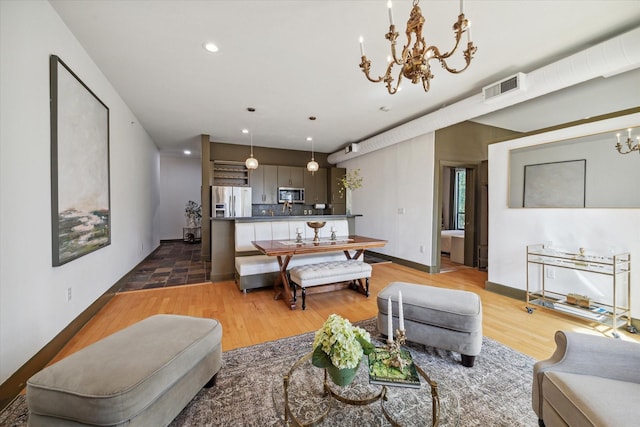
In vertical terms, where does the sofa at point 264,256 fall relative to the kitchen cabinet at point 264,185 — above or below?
below

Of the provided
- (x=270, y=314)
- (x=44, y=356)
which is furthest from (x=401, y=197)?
(x=44, y=356)

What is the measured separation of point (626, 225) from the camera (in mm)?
2621

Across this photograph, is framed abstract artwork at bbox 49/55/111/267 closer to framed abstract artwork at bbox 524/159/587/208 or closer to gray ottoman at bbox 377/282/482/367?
gray ottoman at bbox 377/282/482/367

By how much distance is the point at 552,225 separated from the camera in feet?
10.5

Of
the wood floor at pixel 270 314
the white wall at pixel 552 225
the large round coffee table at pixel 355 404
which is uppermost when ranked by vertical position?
the white wall at pixel 552 225

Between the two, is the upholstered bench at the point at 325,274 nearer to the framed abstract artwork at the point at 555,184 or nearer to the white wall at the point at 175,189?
the framed abstract artwork at the point at 555,184

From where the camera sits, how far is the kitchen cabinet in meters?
7.00

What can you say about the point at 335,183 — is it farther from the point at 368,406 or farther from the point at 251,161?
the point at 368,406

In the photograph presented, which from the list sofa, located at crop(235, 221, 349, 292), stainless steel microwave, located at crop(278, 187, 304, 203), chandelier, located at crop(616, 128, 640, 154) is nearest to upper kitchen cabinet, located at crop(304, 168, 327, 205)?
stainless steel microwave, located at crop(278, 187, 304, 203)

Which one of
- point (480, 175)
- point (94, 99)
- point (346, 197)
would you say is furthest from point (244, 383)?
point (346, 197)

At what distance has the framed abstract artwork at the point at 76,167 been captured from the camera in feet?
7.04

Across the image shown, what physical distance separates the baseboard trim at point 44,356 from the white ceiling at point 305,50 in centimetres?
282

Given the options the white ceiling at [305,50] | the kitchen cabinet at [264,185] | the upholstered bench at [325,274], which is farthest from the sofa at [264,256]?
the kitchen cabinet at [264,185]

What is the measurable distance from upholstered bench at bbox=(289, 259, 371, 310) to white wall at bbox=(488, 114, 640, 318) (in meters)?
2.04
